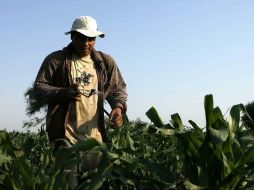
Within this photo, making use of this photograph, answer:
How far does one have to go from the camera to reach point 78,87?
376 centimetres

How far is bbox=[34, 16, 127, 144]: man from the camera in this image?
3818 mm

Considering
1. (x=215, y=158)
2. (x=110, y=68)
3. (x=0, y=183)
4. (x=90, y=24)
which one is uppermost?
(x=90, y=24)

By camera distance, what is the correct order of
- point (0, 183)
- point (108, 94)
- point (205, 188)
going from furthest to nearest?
point (108, 94)
point (0, 183)
point (205, 188)

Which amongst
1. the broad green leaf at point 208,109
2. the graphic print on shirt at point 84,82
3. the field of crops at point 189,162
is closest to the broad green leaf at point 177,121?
the field of crops at point 189,162

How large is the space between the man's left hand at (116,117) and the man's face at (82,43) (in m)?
0.46

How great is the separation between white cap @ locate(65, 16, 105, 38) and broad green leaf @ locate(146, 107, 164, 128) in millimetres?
1185

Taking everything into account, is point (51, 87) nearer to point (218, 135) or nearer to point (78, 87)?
point (78, 87)

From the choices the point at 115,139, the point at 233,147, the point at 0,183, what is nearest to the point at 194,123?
the point at 233,147

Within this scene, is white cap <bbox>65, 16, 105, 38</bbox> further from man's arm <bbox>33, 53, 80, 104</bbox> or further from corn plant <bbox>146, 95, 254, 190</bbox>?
corn plant <bbox>146, 95, 254, 190</bbox>

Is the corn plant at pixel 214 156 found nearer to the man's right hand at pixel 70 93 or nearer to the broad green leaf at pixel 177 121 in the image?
the broad green leaf at pixel 177 121

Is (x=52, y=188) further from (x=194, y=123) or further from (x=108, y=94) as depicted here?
→ (x=108, y=94)

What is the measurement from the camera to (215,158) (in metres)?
2.46

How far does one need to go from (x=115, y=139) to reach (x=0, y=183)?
121cm

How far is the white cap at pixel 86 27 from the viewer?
378 cm
